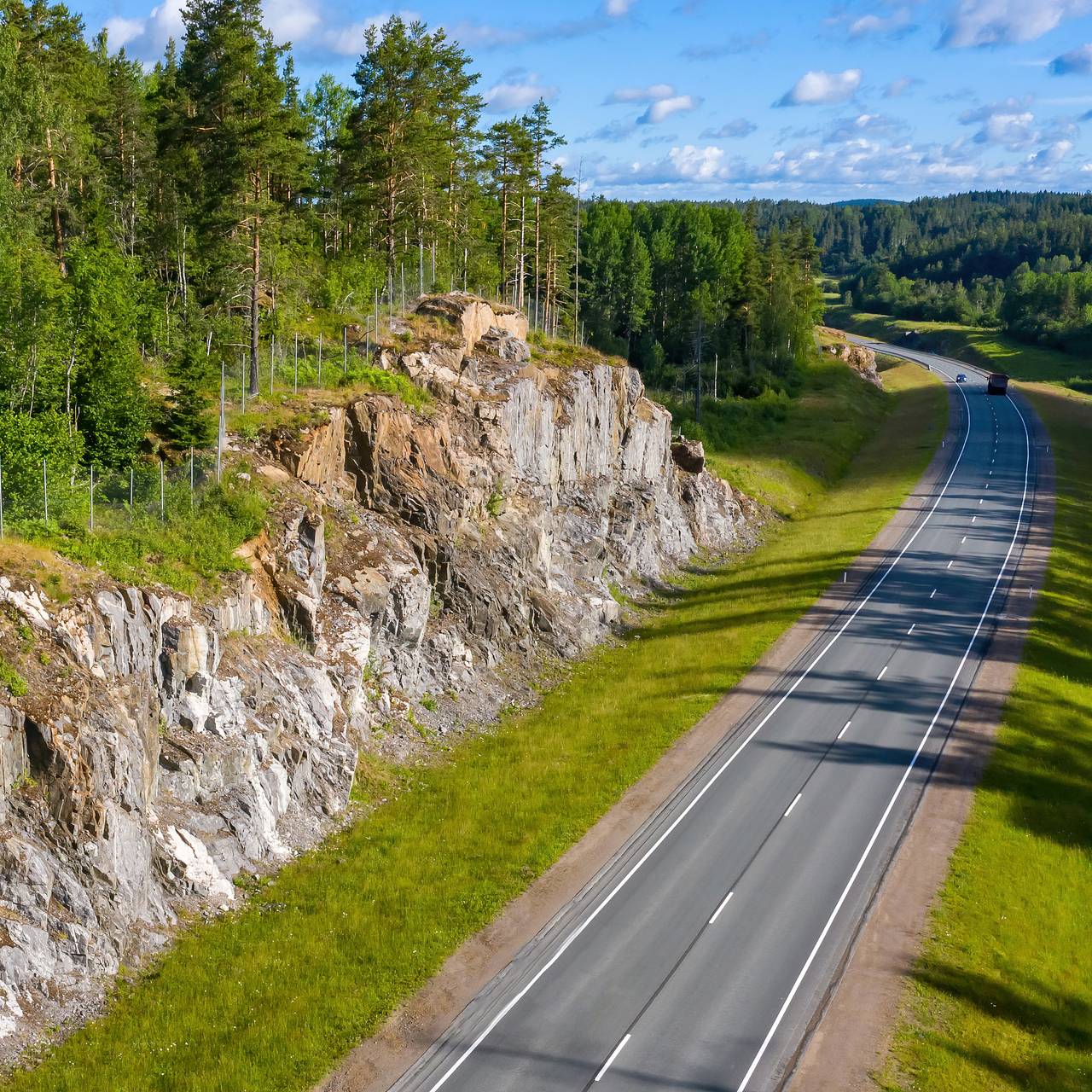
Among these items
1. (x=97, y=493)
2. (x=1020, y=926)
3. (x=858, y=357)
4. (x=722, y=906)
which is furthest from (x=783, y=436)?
(x=97, y=493)

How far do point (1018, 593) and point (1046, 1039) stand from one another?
3629cm

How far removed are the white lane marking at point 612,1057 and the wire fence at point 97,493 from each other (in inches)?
783

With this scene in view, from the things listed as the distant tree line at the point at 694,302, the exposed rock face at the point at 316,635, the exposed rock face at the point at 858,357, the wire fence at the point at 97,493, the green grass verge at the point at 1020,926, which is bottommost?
the green grass verge at the point at 1020,926

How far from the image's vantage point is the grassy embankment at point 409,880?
2136 centimetres

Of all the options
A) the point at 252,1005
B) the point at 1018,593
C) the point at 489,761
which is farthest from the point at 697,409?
the point at 252,1005

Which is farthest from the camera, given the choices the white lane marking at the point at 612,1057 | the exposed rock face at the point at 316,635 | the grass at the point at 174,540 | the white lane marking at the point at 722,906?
the grass at the point at 174,540

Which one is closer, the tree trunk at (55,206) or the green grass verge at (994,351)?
the tree trunk at (55,206)

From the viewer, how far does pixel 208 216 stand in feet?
133

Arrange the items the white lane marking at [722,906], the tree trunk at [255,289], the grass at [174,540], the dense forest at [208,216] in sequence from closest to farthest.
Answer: the white lane marking at [722,906], the grass at [174,540], the dense forest at [208,216], the tree trunk at [255,289]

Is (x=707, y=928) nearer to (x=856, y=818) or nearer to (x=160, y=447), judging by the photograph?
(x=856, y=818)

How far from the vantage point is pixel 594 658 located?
150 feet

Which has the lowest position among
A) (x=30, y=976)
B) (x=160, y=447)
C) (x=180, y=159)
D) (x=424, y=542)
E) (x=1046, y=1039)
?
(x=1046, y=1039)

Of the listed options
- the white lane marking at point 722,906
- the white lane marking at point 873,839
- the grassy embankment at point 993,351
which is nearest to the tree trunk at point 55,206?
the white lane marking at point 722,906

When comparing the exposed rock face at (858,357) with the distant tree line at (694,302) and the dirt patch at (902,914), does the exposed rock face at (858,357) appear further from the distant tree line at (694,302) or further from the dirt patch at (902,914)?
the dirt patch at (902,914)
